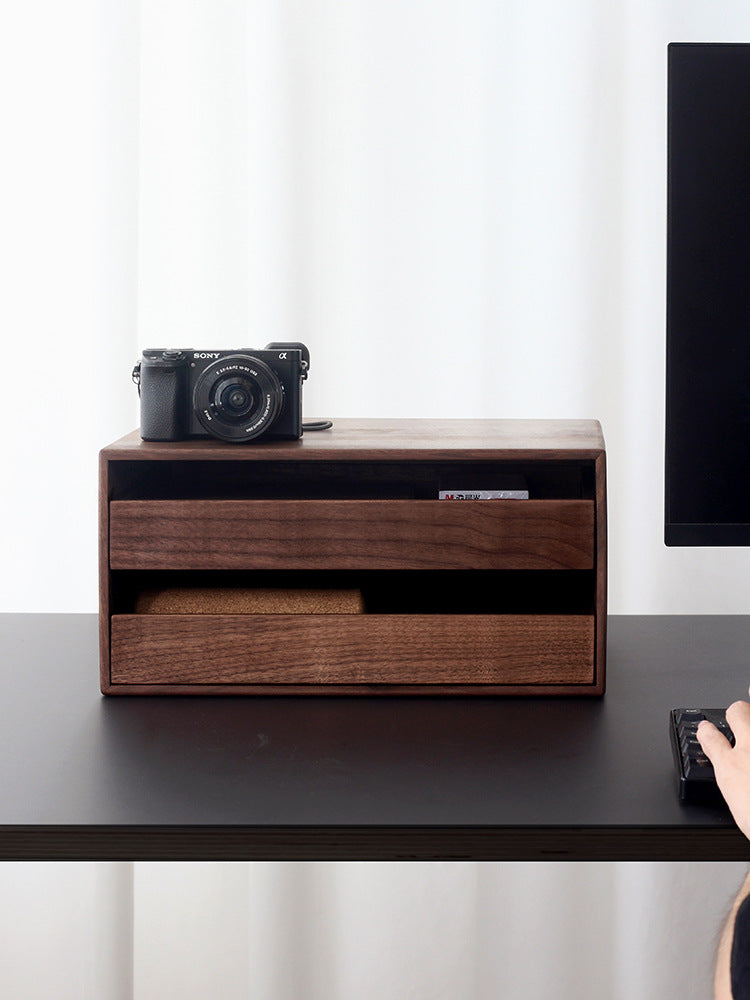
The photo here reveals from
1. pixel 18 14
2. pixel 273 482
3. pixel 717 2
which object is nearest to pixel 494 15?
pixel 717 2

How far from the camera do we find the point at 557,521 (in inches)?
33.3

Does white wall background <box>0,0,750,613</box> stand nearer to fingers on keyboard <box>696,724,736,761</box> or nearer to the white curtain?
the white curtain

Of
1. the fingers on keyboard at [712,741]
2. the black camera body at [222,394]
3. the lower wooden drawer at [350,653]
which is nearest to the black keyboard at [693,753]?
the fingers on keyboard at [712,741]

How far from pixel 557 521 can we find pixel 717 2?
937 mm

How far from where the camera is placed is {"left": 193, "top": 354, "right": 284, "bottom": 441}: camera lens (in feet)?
2.85

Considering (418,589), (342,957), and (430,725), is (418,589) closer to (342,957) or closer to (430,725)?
(430,725)

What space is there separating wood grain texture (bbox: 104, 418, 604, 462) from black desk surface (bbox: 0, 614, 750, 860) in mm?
186

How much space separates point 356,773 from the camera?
707 mm

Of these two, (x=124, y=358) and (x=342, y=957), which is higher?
(x=124, y=358)

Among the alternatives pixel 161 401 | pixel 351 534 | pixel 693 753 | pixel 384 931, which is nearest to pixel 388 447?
pixel 351 534

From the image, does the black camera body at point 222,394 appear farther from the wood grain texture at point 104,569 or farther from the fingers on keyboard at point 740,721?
the fingers on keyboard at point 740,721

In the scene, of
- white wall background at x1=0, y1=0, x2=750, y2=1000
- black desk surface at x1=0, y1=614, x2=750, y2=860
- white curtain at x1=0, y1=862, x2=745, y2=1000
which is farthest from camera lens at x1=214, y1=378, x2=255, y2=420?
white curtain at x1=0, y1=862, x2=745, y2=1000

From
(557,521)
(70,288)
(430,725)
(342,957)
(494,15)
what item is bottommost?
(342,957)

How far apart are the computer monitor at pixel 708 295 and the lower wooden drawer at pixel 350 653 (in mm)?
129
